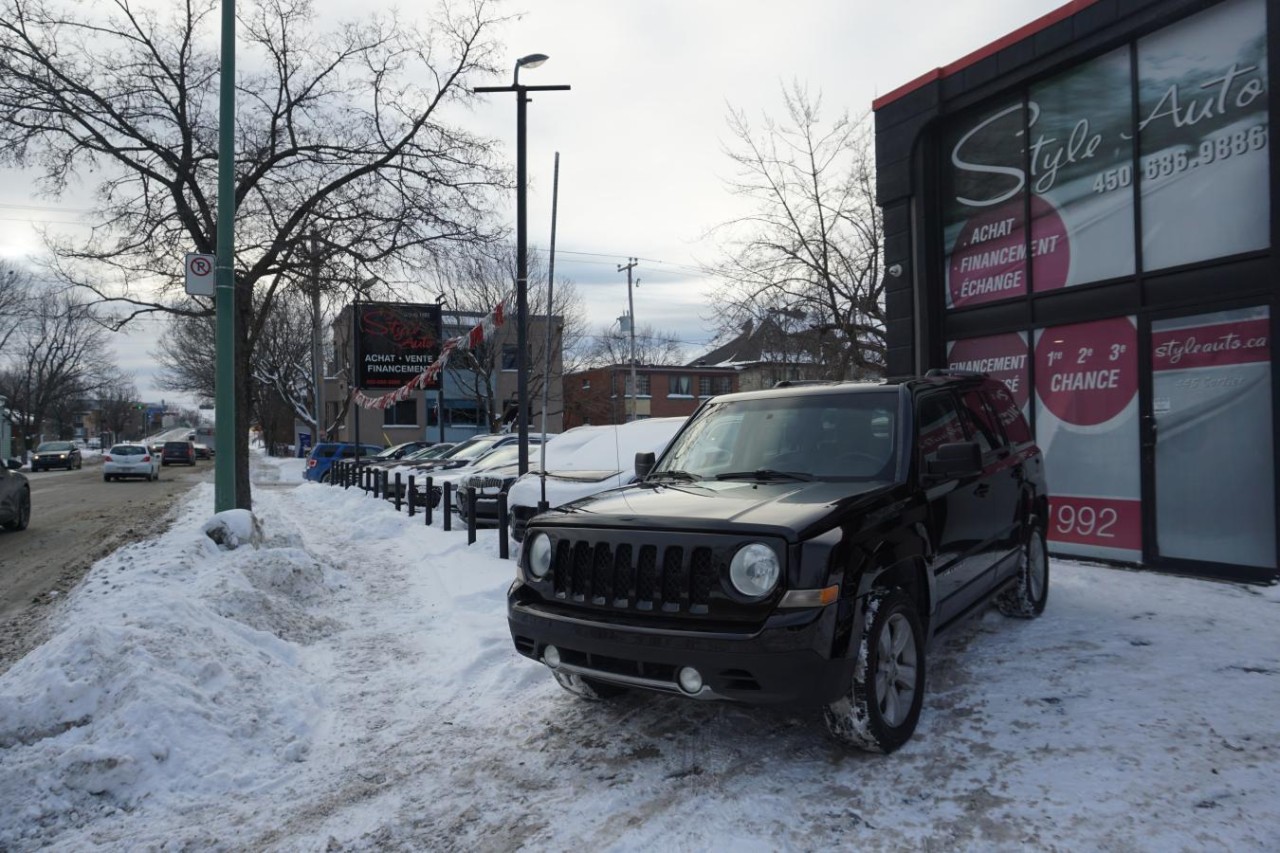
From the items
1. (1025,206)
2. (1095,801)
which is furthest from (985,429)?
(1025,206)

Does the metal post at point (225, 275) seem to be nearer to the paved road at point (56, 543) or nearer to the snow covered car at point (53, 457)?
the paved road at point (56, 543)

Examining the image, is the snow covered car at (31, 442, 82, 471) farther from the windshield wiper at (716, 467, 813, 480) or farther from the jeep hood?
the windshield wiper at (716, 467, 813, 480)

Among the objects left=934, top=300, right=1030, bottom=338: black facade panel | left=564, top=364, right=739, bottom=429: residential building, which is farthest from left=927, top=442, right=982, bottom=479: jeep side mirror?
left=564, top=364, right=739, bottom=429: residential building

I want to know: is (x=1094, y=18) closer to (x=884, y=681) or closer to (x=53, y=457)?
(x=884, y=681)

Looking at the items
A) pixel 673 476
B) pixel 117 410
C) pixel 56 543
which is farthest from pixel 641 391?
pixel 117 410

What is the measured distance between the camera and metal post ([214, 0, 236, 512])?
9.68 meters

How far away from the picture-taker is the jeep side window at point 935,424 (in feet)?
14.9

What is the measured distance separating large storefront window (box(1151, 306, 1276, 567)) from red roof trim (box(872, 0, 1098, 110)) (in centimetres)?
331

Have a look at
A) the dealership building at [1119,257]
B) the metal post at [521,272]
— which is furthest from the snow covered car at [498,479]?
the dealership building at [1119,257]

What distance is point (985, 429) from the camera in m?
5.55

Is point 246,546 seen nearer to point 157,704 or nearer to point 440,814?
point 157,704

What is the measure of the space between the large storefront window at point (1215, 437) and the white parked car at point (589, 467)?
187 inches

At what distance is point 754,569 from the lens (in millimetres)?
3482

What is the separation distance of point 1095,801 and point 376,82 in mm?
13308
